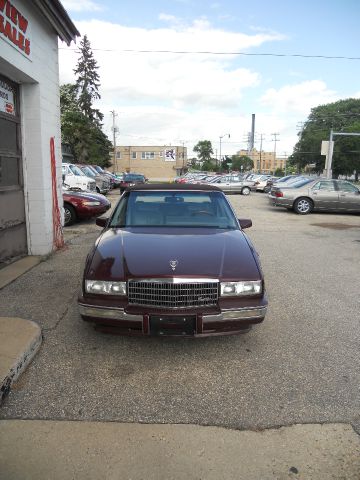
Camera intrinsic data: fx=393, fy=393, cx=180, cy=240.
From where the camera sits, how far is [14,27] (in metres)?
5.72

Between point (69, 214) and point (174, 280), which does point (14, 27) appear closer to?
point (174, 280)

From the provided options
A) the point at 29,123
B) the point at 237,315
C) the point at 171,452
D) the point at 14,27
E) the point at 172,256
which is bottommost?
the point at 171,452

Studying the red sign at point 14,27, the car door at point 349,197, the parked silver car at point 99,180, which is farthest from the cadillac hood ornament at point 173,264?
the parked silver car at point 99,180

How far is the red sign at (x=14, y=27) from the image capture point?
5.38m

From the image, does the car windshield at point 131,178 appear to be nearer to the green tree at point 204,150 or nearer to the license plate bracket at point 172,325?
the license plate bracket at point 172,325

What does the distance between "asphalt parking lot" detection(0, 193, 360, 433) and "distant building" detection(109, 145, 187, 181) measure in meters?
83.9

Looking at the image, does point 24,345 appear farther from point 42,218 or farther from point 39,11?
point 39,11

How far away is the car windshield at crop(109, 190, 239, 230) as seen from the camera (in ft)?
15.4

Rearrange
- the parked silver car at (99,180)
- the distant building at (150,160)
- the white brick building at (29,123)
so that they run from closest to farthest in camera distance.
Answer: the white brick building at (29,123), the parked silver car at (99,180), the distant building at (150,160)

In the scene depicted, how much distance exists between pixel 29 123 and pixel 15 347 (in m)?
4.78

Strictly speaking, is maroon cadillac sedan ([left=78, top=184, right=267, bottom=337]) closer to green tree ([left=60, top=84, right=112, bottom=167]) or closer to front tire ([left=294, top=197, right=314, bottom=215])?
front tire ([left=294, top=197, right=314, bottom=215])

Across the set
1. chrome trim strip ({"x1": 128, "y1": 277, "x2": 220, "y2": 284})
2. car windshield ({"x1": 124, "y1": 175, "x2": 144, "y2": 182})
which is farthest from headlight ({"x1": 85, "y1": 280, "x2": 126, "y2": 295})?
car windshield ({"x1": 124, "y1": 175, "x2": 144, "y2": 182})

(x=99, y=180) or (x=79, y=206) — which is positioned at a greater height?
(x=99, y=180)

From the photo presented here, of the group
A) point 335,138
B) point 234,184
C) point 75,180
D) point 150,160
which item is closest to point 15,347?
point 75,180
